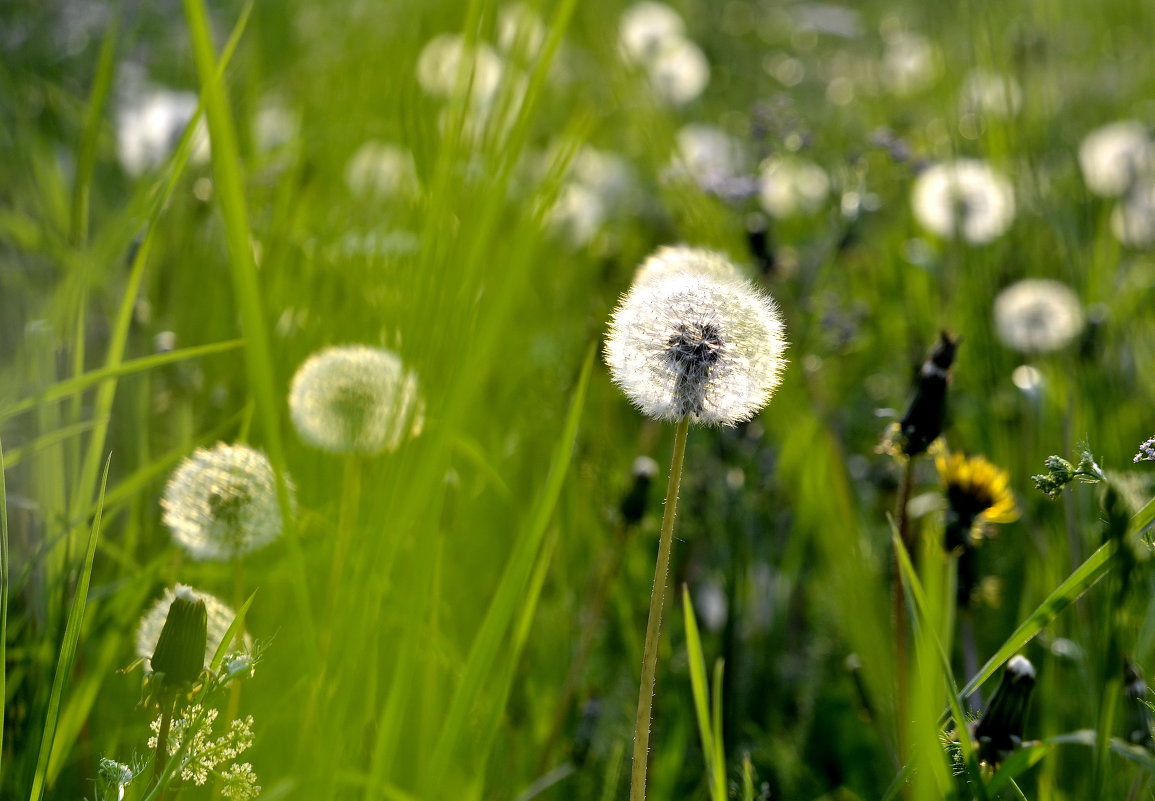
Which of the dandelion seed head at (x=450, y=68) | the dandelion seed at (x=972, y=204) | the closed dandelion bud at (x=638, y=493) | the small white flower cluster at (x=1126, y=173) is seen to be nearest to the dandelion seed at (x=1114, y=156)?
the small white flower cluster at (x=1126, y=173)

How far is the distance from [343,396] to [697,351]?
49 cm

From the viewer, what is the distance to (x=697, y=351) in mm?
971

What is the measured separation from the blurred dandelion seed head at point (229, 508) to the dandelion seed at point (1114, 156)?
2399 millimetres

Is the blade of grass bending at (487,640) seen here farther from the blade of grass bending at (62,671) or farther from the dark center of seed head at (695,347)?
the blade of grass bending at (62,671)

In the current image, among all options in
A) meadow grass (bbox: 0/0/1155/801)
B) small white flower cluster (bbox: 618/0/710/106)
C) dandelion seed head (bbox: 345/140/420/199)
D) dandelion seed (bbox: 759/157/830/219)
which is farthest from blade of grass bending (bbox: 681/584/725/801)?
small white flower cluster (bbox: 618/0/710/106)

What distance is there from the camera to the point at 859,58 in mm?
4008

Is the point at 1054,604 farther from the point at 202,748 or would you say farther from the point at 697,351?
the point at 202,748

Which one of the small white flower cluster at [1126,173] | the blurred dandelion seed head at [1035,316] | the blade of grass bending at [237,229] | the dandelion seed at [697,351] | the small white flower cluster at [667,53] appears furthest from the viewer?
the small white flower cluster at [667,53]

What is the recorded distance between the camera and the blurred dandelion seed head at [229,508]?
1122 millimetres

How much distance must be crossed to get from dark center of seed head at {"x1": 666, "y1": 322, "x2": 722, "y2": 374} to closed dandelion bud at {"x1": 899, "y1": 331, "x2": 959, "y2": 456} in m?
0.30

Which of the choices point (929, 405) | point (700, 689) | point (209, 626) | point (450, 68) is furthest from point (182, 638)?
point (450, 68)

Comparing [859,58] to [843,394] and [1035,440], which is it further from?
[1035,440]

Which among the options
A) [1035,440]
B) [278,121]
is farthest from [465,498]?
[278,121]

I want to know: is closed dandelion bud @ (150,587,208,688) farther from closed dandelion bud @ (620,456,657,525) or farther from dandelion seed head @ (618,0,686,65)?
dandelion seed head @ (618,0,686,65)
